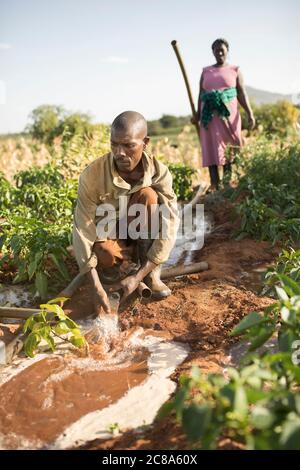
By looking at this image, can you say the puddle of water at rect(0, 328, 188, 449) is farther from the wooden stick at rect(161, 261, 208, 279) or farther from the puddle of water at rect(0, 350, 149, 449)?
the wooden stick at rect(161, 261, 208, 279)

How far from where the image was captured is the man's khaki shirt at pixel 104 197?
8.08 ft

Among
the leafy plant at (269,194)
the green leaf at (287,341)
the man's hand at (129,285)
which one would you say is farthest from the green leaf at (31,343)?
the leafy plant at (269,194)

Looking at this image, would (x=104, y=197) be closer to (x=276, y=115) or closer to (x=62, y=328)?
(x=62, y=328)

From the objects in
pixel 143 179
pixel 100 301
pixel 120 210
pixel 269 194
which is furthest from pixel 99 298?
pixel 269 194

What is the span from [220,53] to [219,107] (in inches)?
21.2

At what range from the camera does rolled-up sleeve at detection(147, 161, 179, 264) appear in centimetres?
258

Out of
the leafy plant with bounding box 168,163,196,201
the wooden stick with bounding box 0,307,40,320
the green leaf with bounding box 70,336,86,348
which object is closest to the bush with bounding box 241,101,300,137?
the leafy plant with bounding box 168,163,196,201

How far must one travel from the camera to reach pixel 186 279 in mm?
2920

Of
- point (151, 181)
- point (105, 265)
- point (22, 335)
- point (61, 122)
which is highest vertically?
point (61, 122)

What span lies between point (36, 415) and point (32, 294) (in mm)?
1085
